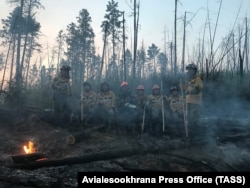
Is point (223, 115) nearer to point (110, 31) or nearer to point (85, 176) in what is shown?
point (85, 176)

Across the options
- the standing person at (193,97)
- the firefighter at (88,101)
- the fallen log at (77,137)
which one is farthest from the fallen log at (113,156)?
the firefighter at (88,101)

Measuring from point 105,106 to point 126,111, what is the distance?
0.86m

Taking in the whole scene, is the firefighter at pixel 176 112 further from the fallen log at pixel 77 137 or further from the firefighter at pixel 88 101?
the firefighter at pixel 88 101

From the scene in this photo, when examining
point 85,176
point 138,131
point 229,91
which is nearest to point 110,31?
point 229,91

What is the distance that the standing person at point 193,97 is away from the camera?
10609mm

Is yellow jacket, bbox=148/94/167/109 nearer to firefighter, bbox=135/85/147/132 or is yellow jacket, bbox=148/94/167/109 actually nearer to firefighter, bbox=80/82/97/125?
firefighter, bbox=135/85/147/132

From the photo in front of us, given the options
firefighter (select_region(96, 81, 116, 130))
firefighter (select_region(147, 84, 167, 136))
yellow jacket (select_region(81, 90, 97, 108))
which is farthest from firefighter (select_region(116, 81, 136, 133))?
yellow jacket (select_region(81, 90, 97, 108))

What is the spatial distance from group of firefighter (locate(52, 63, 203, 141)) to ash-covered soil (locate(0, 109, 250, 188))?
0.49 meters

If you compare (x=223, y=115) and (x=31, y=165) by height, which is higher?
(x=223, y=115)

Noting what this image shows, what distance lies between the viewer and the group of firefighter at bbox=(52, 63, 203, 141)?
35.5 feet

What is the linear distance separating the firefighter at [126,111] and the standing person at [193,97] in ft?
6.95

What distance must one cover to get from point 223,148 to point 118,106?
4792 mm

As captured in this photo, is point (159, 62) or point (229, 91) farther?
point (159, 62)

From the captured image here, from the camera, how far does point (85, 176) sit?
5172mm
